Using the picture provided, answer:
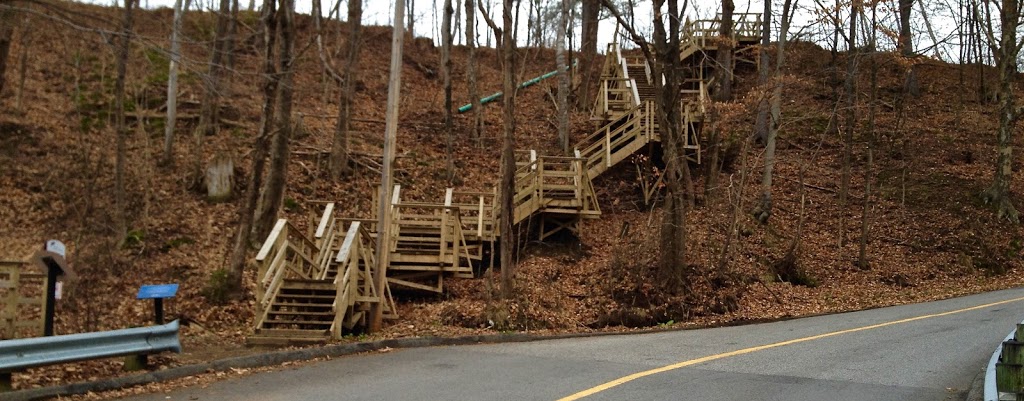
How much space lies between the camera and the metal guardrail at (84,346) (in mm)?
7418

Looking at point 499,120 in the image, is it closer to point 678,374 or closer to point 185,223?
point 185,223

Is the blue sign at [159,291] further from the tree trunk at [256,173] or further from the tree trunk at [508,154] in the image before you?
the tree trunk at [508,154]

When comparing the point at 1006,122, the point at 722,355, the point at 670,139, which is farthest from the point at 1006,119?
the point at 722,355

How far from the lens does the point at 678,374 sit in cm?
899

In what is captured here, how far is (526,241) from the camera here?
1981 centimetres

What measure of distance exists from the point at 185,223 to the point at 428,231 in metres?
6.57

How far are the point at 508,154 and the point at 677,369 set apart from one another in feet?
23.5

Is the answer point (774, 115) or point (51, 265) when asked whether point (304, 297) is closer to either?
point (51, 265)

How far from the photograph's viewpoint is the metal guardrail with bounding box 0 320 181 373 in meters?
7.42

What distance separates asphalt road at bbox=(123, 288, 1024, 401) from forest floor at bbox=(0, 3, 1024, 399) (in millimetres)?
1636

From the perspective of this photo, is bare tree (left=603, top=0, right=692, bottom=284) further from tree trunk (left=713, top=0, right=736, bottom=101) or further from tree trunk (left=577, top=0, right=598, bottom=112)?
tree trunk (left=577, top=0, right=598, bottom=112)

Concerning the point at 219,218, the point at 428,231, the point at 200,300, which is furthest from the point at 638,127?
the point at 200,300

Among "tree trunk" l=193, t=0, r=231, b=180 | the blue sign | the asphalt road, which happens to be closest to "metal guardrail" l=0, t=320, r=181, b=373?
the blue sign

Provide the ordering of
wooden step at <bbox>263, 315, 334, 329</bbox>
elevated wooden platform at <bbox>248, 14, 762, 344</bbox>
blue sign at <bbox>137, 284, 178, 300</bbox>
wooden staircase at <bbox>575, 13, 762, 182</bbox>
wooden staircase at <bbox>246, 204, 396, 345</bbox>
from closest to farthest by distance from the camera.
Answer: blue sign at <bbox>137, 284, 178, 300</bbox>, wooden staircase at <bbox>246, 204, 396, 345</bbox>, wooden step at <bbox>263, 315, 334, 329</bbox>, elevated wooden platform at <bbox>248, 14, 762, 344</bbox>, wooden staircase at <bbox>575, 13, 762, 182</bbox>
